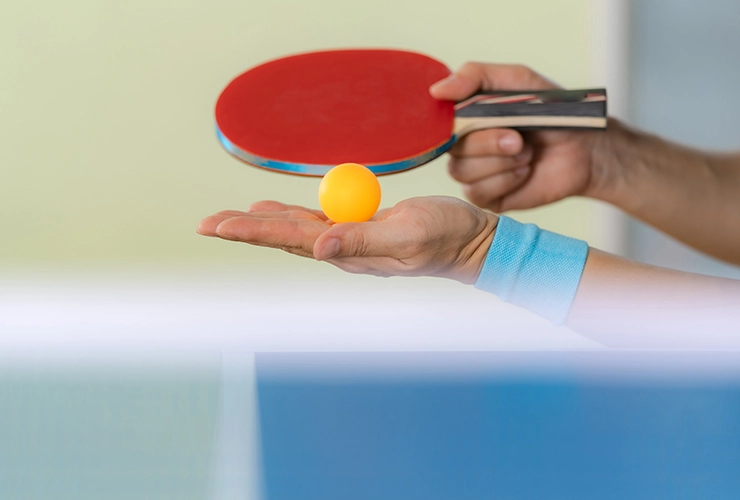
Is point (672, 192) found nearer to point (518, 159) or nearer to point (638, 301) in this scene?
point (518, 159)

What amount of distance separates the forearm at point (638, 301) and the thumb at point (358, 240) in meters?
0.26

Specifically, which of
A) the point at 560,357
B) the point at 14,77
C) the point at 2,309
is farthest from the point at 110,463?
the point at 14,77

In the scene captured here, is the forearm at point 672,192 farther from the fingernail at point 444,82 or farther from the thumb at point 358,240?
the thumb at point 358,240

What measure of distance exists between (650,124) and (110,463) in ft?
6.49

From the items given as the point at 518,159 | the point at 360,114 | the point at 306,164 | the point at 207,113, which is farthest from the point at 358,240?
the point at 207,113

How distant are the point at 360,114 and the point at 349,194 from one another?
1.02ft

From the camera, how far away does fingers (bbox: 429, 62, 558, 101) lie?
1336 millimetres

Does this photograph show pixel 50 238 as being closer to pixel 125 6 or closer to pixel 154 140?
pixel 154 140

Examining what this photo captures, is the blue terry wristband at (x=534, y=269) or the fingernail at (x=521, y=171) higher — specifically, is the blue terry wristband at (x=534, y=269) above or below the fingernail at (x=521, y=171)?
below

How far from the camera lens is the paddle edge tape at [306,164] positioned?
3.82 ft

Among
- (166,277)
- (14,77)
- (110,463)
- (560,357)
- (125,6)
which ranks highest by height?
(125,6)

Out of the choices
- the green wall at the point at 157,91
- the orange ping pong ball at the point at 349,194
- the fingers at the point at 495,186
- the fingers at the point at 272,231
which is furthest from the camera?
the green wall at the point at 157,91

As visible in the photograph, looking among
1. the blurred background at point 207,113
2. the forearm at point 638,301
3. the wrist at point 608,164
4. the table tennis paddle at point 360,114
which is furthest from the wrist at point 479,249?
the blurred background at point 207,113

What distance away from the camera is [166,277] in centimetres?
237
